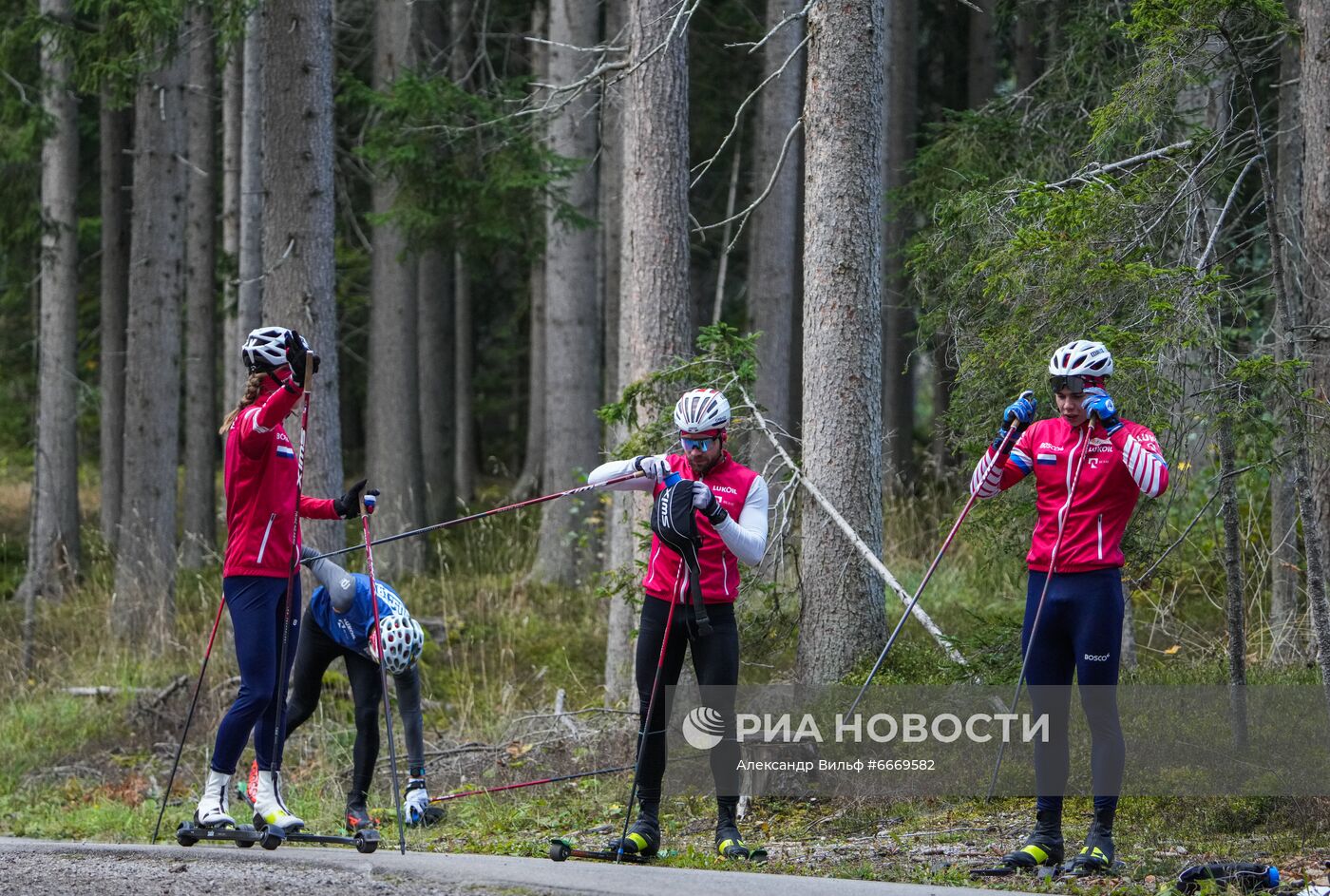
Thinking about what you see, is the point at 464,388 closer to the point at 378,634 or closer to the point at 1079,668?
the point at 378,634

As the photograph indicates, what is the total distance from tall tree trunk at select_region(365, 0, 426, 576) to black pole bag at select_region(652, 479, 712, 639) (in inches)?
474

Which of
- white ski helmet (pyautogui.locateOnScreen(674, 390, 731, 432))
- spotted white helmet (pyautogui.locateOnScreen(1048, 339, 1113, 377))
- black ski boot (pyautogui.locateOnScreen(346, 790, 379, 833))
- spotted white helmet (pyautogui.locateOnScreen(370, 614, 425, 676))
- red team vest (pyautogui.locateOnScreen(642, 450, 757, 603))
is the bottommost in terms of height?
black ski boot (pyautogui.locateOnScreen(346, 790, 379, 833))

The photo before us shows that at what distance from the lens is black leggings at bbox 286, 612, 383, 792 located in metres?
8.14

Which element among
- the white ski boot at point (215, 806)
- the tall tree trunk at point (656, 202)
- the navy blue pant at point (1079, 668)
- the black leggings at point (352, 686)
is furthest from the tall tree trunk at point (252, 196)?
the navy blue pant at point (1079, 668)

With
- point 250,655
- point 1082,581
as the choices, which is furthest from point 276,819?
point 1082,581

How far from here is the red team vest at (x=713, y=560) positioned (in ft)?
22.0

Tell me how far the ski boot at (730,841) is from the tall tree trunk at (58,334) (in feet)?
40.9

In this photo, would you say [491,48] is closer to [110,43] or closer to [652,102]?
[110,43]

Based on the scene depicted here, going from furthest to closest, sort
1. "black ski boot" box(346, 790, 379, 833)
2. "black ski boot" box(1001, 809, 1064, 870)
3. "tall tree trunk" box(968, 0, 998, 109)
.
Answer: "tall tree trunk" box(968, 0, 998, 109)
"black ski boot" box(346, 790, 379, 833)
"black ski boot" box(1001, 809, 1064, 870)

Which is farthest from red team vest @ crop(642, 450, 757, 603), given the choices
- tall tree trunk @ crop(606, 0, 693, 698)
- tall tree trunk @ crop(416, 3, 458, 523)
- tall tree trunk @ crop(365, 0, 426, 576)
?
tall tree trunk @ crop(416, 3, 458, 523)

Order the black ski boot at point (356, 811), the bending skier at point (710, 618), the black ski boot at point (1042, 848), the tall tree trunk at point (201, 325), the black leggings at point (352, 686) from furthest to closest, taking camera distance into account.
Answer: the tall tree trunk at point (201, 325)
the black leggings at point (352, 686)
the black ski boot at point (356, 811)
the bending skier at point (710, 618)
the black ski boot at point (1042, 848)

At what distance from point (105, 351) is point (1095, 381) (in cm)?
1755

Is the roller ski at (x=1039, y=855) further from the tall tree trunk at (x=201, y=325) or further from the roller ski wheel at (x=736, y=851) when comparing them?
the tall tree trunk at (x=201, y=325)

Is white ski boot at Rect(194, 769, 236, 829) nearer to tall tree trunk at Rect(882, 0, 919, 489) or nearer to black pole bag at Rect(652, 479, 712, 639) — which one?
black pole bag at Rect(652, 479, 712, 639)
